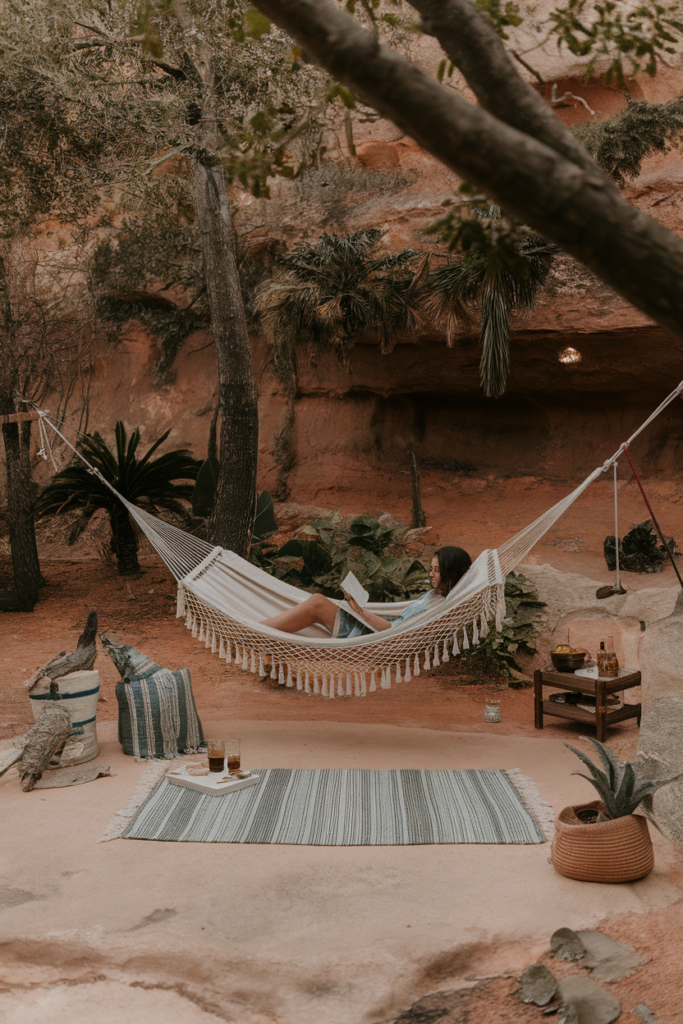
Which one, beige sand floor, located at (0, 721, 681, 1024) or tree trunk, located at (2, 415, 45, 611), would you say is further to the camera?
tree trunk, located at (2, 415, 45, 611)

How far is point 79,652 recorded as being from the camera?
3518mm

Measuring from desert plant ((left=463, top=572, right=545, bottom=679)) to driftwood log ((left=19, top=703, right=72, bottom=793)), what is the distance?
7.50 feet

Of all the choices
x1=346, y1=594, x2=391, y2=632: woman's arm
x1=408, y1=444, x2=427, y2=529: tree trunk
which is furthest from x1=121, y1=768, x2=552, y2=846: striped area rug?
x1=408, y1=444, x2=427, y2=529: tree trunk

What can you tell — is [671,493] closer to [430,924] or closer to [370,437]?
[370,437]

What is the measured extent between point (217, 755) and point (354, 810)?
0.57 m

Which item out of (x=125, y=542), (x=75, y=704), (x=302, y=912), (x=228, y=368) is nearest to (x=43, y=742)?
(x=75, y=704)

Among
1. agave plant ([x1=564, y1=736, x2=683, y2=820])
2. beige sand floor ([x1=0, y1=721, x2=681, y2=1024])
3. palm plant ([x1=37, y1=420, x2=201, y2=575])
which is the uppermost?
palm plant ([x1=37, y1=420, x2=201, y2=575])

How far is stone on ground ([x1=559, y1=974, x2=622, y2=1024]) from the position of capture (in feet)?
5.90

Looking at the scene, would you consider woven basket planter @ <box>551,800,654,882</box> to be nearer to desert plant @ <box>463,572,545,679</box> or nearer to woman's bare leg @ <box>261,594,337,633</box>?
woman's bare leg @ <box>261,594,337,633</box>

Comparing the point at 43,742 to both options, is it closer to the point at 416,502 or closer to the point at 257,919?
the point at 257,919

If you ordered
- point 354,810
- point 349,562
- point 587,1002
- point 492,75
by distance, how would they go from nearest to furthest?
point 492,75, point 587,1002, point 354,810, point 349,562

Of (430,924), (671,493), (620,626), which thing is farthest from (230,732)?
(671,493)

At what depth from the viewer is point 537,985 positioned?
1.90m

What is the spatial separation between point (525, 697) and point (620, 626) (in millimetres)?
769
